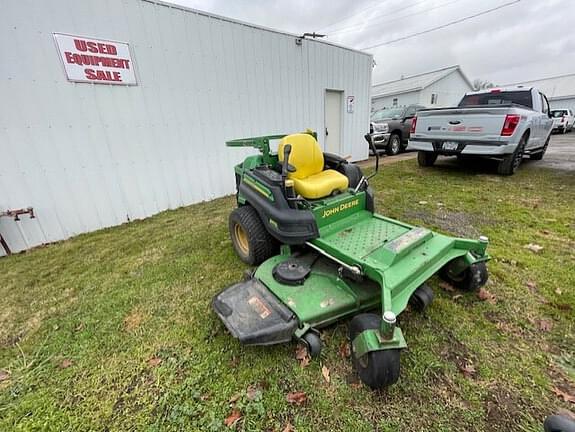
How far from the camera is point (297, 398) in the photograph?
152cm

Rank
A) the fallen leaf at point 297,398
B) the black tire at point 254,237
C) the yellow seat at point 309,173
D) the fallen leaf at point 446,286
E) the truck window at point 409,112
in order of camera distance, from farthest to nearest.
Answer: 1. the truck window at point 409,112
2. the black tire at point 254,237
3. the yellow seat at point 309,173
4. the fallen leaf at point 446,286
5. the fallen leaf at point 297,398

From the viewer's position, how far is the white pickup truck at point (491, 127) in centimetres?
496

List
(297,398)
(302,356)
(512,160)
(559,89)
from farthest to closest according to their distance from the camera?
(559,89), (512,160), (302,356), (297,398)

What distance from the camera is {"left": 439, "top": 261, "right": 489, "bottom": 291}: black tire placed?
6.91 ft

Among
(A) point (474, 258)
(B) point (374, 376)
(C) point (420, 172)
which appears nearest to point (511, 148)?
(C) point (420, 172)

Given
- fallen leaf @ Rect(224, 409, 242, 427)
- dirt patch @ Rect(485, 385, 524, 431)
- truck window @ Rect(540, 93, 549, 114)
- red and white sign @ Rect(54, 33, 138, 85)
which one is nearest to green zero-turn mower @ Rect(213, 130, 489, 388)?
fallen leaf @ Rect(224, 409, 242, 427)

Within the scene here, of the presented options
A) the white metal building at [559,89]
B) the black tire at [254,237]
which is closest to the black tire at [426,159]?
the black tire at [254,237]

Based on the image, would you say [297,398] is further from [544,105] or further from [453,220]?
[544,105]

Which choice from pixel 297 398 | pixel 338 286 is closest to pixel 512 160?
pixel 338 286

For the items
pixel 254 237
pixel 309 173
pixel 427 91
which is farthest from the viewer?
pixel 427 91

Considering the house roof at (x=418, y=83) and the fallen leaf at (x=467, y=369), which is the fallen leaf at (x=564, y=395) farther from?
the house roof at (x=418, y=83)

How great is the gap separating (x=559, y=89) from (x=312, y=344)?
1764 inches

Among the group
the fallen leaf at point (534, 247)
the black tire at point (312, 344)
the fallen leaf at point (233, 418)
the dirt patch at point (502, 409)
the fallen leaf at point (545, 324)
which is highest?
the black tire at point (312, 344)

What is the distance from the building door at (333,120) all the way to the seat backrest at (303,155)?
199 inches
